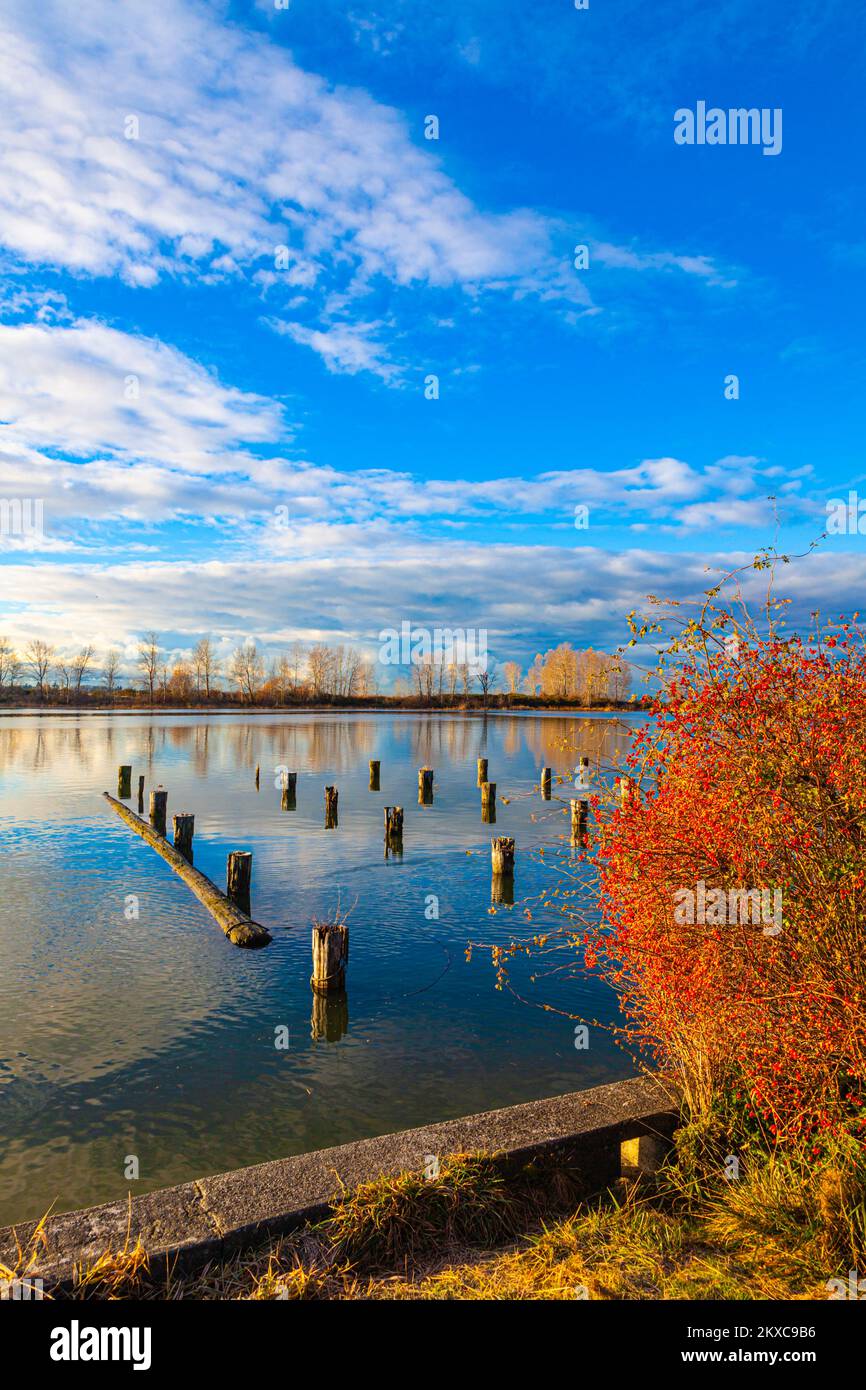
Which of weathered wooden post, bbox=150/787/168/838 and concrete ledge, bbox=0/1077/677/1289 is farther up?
concrete ledge, bbox=0/1077/677/1289

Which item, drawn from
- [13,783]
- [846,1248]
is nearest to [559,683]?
[13,783]

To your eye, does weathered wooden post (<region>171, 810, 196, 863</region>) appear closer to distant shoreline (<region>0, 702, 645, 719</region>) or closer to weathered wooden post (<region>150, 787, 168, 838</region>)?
weathered wooden post (<region>150, 787, 168, 838</region>)

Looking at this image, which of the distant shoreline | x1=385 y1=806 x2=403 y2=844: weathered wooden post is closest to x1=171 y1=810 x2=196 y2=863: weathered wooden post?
x1=385 y1=806 x2=403 y2=844: weathered wooden post

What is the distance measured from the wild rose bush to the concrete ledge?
66 centimetres

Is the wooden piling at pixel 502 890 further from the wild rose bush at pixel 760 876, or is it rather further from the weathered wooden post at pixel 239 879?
the wild rose bush at pixel 760 876

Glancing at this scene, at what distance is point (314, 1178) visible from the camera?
4715mm

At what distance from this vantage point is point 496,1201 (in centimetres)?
476

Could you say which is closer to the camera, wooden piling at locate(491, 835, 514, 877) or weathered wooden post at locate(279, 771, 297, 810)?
wooden piling at locate(491, 835, 514, 877)

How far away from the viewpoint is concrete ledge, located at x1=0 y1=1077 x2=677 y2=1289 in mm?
4062

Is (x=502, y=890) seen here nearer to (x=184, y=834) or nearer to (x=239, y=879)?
(x=239, y=879)

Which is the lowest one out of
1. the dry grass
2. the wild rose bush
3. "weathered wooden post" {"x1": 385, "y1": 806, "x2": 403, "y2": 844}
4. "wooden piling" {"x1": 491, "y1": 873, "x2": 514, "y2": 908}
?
"wooden piling" {"x1": 491, "y1": 873, "x2": 514, "y2": 908}

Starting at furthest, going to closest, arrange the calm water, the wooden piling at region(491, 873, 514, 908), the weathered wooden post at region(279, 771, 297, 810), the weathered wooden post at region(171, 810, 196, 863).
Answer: the weathered wooden post at region(279, 771, 297, 810)
the weathered wooden post at region(171, 810, 196, 863)
the wooden piling at region(491, 873, 514, 908)
the calm water

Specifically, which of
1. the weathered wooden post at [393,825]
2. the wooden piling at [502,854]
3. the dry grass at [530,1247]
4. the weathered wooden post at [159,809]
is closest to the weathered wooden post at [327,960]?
the dry grass at [530,1247]
